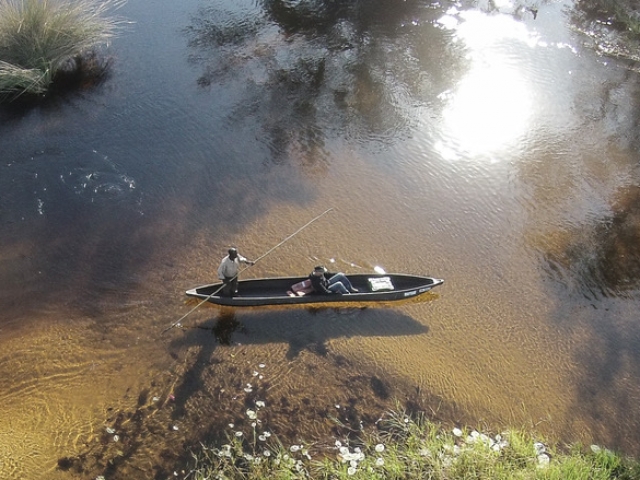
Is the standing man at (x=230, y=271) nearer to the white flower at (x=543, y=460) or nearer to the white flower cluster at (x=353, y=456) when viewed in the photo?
the white flower cluster at (x=353, y=456)

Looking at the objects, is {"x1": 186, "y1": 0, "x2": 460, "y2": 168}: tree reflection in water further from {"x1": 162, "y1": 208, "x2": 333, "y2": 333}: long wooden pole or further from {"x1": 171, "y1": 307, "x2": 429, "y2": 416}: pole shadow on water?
{"x1": 171, "y1": 307, "x2": 429, "y2": 416}: pole shadow on water

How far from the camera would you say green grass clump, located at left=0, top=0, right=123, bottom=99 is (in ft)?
56.2

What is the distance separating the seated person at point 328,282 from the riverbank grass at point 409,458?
310 cm

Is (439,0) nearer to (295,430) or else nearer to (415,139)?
(415,139)

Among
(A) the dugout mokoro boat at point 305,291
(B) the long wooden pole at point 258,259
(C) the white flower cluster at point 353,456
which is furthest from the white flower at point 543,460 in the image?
(B) the long wooden pole at point 258,259

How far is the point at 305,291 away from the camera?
39.5ft

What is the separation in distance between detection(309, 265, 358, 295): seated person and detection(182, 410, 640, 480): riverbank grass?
3.10 meters

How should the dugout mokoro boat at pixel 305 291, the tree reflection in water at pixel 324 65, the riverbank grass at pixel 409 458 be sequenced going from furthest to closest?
1. the tree reflection in water at pixel 324 65
2. the dugout mokoro boat at pixel 305 291
3. the riverbank grass at pixel 409 458

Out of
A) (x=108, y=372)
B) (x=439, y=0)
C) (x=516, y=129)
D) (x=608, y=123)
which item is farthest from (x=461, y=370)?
(x=439, y=0)

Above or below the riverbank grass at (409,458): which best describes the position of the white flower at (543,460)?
above

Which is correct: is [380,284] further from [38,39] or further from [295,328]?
[38,39]

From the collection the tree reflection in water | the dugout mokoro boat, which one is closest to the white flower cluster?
the dugout mokoro boat

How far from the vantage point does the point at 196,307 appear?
36.9ft

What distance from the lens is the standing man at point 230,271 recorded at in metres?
11.1
